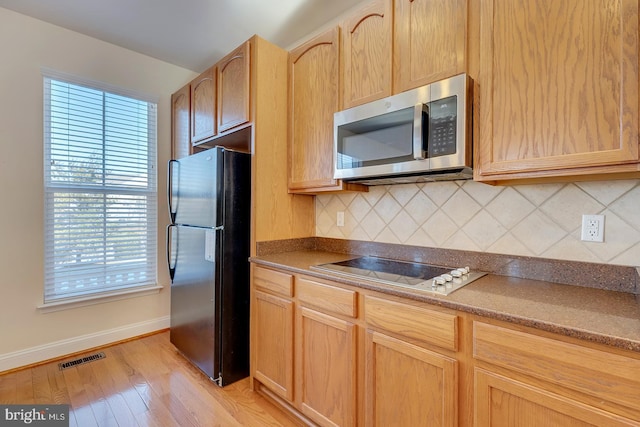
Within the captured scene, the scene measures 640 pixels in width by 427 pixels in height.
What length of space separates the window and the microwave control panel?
261 cm

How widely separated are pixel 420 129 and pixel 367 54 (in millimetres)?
620

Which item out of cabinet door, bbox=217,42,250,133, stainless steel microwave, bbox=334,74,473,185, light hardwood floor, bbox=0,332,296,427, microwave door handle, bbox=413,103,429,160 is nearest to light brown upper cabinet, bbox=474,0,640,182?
stainless steel microwave, bbox=334,74,473,185

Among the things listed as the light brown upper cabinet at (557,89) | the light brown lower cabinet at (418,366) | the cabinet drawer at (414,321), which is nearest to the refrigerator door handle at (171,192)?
the light brown lower cabinet at (418,366)

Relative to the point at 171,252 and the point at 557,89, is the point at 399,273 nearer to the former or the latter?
the point at 557,89

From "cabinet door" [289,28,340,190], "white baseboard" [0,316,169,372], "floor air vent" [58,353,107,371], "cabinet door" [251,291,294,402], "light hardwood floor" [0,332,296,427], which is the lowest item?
"light hardwood floor" [0,332,296,427]

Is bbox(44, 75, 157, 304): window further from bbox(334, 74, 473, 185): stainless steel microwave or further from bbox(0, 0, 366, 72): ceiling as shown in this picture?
bbox(334, 74, 473, 185): stainless steel microwave

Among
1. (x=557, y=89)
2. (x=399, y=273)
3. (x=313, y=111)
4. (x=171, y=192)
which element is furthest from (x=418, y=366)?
(x=171, y=192)

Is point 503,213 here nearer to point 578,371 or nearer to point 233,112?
point 578,371

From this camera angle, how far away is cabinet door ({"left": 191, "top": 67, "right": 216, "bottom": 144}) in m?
2.43

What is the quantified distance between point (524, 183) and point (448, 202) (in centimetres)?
38

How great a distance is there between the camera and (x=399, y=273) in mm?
1540

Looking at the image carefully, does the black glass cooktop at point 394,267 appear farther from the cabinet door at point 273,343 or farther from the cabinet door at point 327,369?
the cabinet door at point 273,343

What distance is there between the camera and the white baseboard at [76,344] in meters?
2.19

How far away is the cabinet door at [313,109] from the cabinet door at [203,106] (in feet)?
2.41
